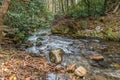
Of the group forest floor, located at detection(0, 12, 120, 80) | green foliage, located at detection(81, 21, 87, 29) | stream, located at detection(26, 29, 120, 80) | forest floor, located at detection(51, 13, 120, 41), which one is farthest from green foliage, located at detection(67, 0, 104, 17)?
forest floor, located at detection(0, 12, 120, 80)

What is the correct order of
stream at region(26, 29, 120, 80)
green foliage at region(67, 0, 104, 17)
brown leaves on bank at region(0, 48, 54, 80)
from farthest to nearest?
green foliage at region(67, 0, 104, 17), stream at region(26, 29, 120, 80), brown leaves on bank at region(0, 48, 54, 80)

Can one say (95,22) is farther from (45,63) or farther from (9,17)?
(45,63)

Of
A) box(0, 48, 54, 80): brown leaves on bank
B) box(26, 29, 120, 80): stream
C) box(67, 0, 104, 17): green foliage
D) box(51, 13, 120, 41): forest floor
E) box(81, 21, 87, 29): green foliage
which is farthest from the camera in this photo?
box(67, 0, 104, 17): green foliage

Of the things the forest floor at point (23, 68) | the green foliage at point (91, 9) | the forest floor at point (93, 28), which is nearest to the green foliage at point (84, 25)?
the forest floor at point (93, 28)

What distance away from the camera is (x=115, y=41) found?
10438 millimetres

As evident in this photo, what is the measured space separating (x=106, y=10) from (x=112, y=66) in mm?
8127

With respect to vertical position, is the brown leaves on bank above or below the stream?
above

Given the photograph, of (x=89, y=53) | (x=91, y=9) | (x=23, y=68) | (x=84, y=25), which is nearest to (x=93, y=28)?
(x=84, y=25)

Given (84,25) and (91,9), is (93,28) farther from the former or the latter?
(91,9)

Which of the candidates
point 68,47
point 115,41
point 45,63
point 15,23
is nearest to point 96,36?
point 115,41

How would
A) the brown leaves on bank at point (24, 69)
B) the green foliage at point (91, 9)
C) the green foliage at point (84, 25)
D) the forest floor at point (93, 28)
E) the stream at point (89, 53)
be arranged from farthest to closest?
1. the green foliage at point (91, 9)
2. the green foliage at point (84, 25)
3. the forest floor at point (93, 28)
4. the stream at point (89, 53)
5. the brown leaves on bank at point (24, 69)

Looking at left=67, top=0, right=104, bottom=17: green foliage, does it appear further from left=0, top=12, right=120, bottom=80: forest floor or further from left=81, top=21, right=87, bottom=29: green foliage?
left=0, top=12, right=120, bottom=80: forest floor

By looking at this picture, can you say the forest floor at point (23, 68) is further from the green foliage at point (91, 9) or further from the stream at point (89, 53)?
the green foliage at point (91, 9)

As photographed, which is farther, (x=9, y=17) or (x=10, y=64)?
(x=9, y=17)
